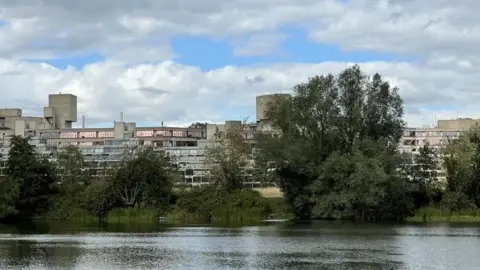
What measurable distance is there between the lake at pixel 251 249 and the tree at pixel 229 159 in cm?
4281

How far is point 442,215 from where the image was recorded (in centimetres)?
9456

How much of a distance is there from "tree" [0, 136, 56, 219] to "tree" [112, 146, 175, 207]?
13.4 meters

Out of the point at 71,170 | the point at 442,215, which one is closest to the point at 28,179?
the point at 71,170

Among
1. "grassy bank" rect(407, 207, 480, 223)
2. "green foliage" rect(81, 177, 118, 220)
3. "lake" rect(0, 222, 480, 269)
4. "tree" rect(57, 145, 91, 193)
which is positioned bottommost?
"lake" rect(0, 222, 480, 269)

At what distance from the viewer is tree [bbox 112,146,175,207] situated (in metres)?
106

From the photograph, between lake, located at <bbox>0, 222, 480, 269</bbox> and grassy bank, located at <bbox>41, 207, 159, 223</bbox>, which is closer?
lake, located at <bbox>0, 222, 480, 269</bbox>

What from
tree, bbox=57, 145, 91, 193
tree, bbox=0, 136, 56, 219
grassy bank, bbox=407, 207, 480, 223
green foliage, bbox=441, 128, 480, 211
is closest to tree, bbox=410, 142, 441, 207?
green foliage, bbox=441, 128, 480, 211

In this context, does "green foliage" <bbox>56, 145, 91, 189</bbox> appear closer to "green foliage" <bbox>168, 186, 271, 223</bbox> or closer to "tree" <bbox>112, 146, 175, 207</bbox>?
"tree" <bbox>112, 146, 175, 207</bbox>

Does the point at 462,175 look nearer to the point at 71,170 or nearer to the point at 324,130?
the point at 324,130

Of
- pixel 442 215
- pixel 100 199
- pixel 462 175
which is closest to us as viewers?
pixel 442 215

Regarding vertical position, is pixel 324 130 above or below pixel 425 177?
above

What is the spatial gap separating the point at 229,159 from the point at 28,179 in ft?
101

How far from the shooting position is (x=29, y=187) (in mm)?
113062

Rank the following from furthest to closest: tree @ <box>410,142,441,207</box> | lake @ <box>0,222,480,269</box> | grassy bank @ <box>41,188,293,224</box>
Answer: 1. grassy bank @ <box>41,188,293,224</box>
2. tree @ <box>410,142,441,207</box>
3. lake @ <box>0,222,480,269</box>
